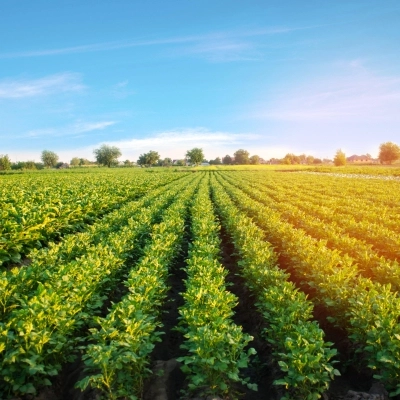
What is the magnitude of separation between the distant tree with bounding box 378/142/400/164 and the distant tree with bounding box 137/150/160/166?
3475 inches

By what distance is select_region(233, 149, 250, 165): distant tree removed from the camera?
165 m

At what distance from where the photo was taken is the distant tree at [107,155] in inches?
5438

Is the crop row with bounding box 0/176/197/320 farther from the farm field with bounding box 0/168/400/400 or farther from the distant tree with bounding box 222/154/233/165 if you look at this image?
the distant tree with bounding box 222/154/233/165

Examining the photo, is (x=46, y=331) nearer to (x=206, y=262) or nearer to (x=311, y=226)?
(x=206, y=262)

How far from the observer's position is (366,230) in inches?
503

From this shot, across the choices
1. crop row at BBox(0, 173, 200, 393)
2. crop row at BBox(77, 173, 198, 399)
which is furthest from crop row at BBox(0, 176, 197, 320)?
crop row at BBox(77, 173, 198, 399)

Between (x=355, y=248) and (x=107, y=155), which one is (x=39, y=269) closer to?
(x=355, y=248)

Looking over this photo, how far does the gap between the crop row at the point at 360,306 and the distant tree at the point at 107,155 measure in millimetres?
135149

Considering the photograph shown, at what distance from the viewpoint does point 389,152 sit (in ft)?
363

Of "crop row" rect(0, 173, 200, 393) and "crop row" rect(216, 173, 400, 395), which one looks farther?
"crop row" rect(216, 173, 400, 395)

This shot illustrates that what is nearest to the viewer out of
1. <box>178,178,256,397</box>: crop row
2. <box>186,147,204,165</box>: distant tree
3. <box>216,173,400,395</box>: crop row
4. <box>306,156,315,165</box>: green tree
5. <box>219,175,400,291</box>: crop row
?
<box>178,178,256,397</box>: crop row

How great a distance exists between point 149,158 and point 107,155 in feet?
62.9

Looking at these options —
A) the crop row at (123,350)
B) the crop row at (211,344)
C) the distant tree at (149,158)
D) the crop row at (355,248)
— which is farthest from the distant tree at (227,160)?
the crop row at (123,350)

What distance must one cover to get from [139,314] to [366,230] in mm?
10693
